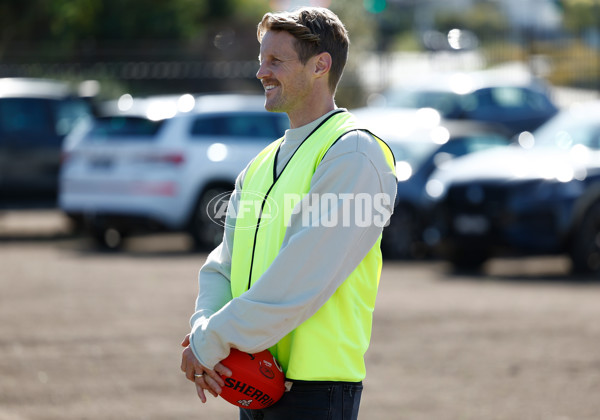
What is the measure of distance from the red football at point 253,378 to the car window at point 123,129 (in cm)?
1149

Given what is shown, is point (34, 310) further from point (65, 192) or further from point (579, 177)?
point (579, 177)

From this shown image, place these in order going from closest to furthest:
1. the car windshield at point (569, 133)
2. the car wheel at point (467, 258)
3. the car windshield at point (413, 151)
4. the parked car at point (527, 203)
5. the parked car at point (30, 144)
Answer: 1. the parked car at point (527, 203)
2. the car wheel at point (467, 258)
3. the car windshield at point (569, 133)
4. the car windshield at point (413, 151)
5. the parked car at point (30, 144)

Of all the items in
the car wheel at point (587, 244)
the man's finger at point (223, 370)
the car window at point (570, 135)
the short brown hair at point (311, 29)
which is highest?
the short brown hair at point (311, 29)

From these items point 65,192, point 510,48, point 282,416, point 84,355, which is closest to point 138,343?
point 84,355

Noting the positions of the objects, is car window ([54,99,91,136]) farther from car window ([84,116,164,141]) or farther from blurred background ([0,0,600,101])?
blurred background ([0,0,600,101])

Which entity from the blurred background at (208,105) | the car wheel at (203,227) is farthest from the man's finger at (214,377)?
the car wheel at (203,227)

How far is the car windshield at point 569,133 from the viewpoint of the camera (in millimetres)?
13094

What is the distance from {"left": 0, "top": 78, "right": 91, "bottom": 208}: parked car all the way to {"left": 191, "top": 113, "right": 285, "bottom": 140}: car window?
3107 millimetres

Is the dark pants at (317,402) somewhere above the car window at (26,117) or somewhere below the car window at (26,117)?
above

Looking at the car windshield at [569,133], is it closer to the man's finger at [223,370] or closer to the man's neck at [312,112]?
the man's neck at [312,112]

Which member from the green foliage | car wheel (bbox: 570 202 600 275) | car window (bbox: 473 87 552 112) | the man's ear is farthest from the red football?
the green foliage

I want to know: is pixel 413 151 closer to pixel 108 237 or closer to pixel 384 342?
pixel 108 237

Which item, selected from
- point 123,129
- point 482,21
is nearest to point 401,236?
point 123,129

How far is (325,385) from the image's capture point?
3297mm
